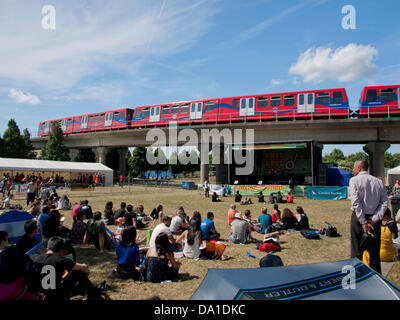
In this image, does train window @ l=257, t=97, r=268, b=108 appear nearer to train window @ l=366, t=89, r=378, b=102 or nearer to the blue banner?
train window @ l=366, t=89, r=378, b=102

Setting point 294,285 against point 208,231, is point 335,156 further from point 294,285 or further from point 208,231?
point 294,285

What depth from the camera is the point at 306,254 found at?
723cm

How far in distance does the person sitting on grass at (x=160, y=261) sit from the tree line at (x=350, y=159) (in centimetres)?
7273

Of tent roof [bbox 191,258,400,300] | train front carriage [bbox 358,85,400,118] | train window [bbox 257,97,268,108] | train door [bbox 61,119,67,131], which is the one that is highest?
train door [bbox 61,119,67,131]

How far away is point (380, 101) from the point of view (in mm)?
22547

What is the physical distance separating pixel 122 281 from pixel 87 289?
1.42m

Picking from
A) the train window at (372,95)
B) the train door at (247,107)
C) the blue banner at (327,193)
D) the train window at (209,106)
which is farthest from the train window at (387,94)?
the train window at (209,106)

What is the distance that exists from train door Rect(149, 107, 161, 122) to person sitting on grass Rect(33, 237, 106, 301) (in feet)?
95.3

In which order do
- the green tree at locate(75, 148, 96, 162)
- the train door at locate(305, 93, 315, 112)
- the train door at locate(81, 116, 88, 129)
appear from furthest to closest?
the green tree at locate(75, 148, 96, 162) → the train door at locate(81, 116, 88, 129) → the train door at locate(305, 93, 315, 112)

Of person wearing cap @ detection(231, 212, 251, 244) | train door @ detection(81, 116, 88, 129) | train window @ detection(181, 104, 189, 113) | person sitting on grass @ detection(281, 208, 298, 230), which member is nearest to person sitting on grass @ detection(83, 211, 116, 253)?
person wearing cap @ detection(231, 212, 251, 244)

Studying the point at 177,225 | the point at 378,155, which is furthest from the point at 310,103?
A: the point at 177,225

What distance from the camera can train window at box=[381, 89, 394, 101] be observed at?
21.9 metres
